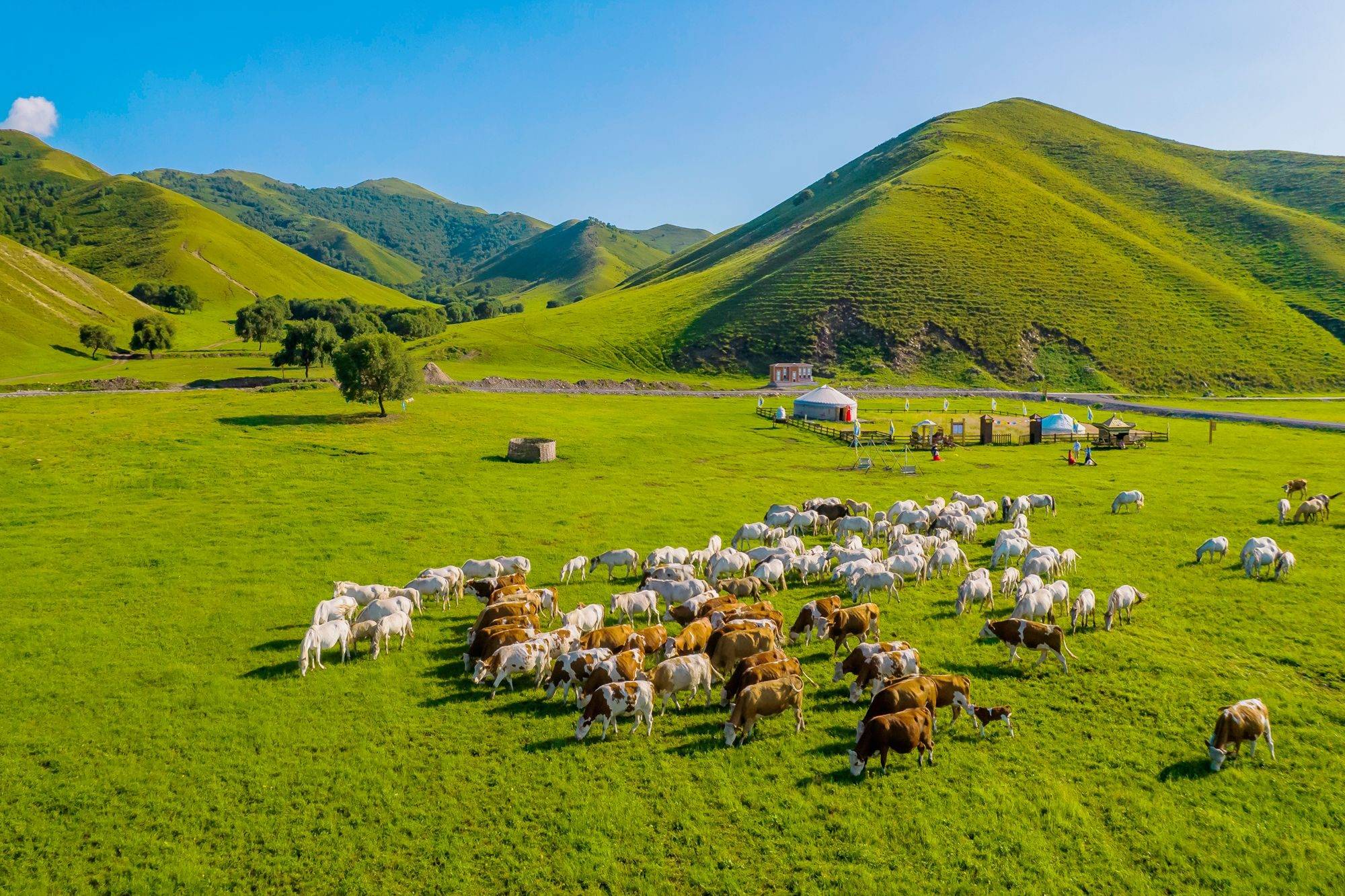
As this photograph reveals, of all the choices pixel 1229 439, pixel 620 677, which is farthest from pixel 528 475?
pixel 1229 439

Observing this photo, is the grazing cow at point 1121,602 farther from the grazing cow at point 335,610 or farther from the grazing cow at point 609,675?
the grazing cow at point 335,610

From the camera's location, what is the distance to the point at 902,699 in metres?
14.1

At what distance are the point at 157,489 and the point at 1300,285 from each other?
611ft

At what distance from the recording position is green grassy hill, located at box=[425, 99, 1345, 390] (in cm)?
11744

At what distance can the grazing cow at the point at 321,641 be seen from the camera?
1762 cm

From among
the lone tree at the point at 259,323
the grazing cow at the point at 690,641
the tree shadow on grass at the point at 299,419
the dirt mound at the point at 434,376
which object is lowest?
the grazing cow at the point at 690,641

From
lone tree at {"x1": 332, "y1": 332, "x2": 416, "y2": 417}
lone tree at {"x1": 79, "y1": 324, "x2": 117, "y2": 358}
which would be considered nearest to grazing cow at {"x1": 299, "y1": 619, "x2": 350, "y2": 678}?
lone tree at {"x1": 332, "y1": 332, "x2": 416, "y2": 417}

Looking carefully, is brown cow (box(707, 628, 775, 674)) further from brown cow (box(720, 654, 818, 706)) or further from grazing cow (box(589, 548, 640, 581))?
grazing cow (box(589, 548, 640, 581))

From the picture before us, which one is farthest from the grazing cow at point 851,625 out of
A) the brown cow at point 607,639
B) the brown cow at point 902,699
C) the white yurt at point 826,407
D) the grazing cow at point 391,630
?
the white yurt at point 826,407

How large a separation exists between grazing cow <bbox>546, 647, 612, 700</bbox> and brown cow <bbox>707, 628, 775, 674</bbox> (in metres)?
2.71

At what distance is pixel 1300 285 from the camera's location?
140m

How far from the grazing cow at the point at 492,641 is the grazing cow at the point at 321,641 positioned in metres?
3.25

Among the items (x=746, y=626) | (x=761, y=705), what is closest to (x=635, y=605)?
(x=746, y=626)

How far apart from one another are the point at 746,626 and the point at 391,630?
9598mm
